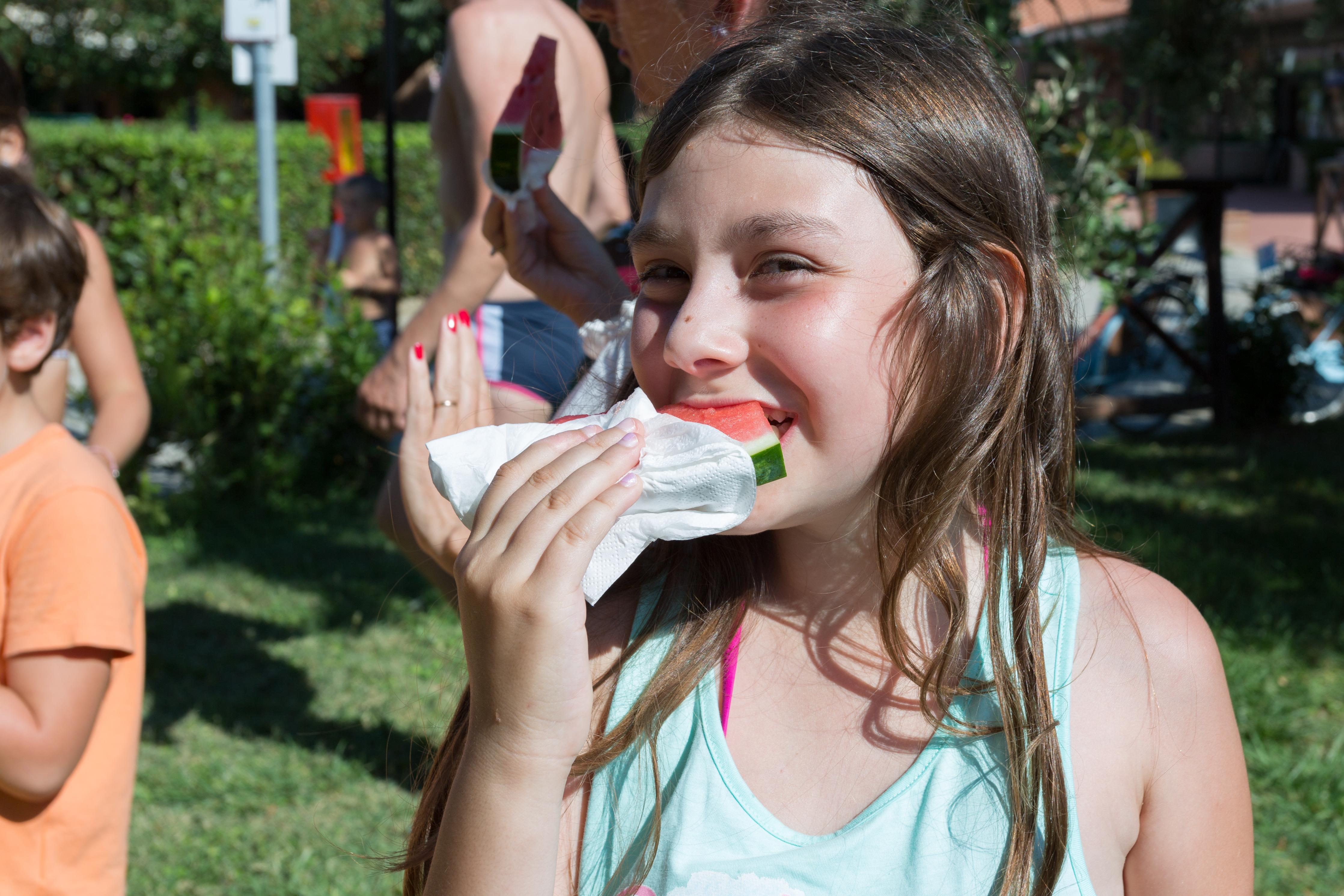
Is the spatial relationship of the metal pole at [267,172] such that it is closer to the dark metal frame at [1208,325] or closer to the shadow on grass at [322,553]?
the shadow on grass at [322,553]

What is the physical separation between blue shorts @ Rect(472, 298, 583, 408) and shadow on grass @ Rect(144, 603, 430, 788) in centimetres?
161

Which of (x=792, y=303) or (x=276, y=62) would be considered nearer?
(x=792, y=303)

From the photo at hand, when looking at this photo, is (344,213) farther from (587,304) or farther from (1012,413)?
(1012,413)

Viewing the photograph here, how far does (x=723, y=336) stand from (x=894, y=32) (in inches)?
23.3

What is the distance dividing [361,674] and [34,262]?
2.99 m

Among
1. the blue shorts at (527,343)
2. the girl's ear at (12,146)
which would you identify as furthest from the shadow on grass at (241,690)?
the girl's ear at (12,146)

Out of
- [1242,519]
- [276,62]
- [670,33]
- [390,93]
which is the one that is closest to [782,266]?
[670,33]

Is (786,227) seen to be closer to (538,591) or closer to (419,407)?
(538,591)

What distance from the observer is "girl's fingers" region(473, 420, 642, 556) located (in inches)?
53.4

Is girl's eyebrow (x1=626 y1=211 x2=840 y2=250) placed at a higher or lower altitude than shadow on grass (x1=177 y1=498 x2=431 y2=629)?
higher

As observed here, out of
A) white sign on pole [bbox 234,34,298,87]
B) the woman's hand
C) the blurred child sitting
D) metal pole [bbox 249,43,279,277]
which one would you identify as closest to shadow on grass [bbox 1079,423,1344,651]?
the woman's hand

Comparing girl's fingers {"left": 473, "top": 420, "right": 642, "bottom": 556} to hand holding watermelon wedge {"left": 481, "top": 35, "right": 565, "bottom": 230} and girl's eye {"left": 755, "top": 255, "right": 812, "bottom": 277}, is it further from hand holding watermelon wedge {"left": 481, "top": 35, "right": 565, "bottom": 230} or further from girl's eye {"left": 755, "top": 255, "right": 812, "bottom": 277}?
hand holding watermelon wedge {"left": 481, "top": 35, "right": 565, "bottom": 230}

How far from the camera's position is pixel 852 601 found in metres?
1.81

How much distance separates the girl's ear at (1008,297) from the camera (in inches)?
65.0
